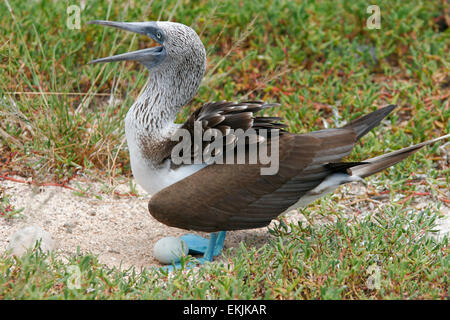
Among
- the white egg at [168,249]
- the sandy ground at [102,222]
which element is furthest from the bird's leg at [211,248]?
the sandy ground at [102,222]

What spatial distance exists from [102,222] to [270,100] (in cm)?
212

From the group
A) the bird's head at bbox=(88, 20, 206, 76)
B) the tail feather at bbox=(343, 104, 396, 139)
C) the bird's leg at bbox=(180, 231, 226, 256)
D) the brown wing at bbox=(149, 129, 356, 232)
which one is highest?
the bird's head at bbox=(88, 20, 206, 76)

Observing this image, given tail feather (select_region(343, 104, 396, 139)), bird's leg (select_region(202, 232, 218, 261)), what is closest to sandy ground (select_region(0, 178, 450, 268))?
bird's leg (select_region(202, 232, 218, 261))

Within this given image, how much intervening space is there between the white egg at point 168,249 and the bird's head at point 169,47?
118 cm

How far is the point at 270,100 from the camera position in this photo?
5.92 meters

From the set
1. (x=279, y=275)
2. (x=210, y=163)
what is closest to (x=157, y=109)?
(x=210, y=163)

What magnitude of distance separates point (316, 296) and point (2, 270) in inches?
69.0

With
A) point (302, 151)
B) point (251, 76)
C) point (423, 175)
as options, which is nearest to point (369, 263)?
point (302, 151)

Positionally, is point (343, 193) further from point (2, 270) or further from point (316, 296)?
point (2, 270)

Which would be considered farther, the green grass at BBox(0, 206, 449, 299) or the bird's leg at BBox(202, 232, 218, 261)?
the bird's leg at BBox(202, 232, 218, 261)

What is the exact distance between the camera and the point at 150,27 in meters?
4.20

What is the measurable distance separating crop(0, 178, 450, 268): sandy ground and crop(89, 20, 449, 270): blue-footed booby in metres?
0.38

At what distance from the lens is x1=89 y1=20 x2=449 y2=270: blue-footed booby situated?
3891 millimetres

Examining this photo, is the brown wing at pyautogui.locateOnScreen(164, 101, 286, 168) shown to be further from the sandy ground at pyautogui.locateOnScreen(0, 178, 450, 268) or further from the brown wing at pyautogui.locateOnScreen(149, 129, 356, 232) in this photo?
the sandy ground at pyautogui.locateOnScreen(0, 178, 450, 268)
